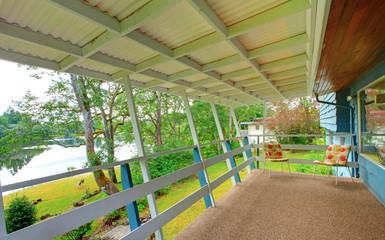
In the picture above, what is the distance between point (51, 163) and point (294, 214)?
841 centimetres

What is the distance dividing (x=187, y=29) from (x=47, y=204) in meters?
8.86

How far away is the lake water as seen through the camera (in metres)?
6.38

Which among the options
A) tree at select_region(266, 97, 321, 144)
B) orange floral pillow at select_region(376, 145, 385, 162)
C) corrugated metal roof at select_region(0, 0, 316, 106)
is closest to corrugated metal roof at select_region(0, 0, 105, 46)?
corrugated metal roof at select_region(0, 0, 316, 106)

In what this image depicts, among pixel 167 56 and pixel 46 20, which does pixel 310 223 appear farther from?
pixel 46 20

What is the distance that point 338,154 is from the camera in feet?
12.6

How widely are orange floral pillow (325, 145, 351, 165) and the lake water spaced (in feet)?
24.1

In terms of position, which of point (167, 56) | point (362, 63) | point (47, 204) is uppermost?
point (167, 56)

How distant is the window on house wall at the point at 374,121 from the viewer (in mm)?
2520

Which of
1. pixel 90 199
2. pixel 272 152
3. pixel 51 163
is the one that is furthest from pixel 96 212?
pixel 51 163

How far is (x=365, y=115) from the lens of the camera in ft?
10.8

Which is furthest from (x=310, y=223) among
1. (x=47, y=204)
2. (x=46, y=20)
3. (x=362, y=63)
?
(x=47, y=204)

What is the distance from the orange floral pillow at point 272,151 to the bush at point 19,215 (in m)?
6.63

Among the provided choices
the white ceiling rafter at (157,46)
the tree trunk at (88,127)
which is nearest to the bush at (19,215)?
the tree trunk at (88,127)

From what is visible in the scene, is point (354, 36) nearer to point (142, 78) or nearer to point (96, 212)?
point (142, 78)
